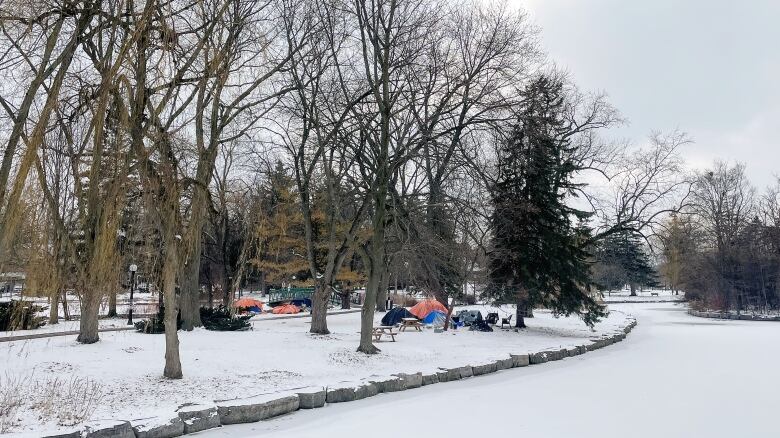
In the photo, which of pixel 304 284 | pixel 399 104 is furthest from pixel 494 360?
pixel 304 284

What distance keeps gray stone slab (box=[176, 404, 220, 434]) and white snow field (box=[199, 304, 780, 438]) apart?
13 centimetres

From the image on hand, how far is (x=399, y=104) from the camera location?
16.9 meters

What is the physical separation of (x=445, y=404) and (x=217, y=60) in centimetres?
615

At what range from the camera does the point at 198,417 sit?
679 centimetres

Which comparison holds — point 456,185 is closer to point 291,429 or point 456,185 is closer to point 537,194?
point 537,194

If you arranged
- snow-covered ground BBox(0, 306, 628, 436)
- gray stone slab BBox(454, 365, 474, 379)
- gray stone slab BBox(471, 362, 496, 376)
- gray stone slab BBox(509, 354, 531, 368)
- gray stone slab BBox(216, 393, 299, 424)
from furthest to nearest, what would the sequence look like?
1. gray stone slab BBox(509, 354, 531, 368)
2. gray stone slab BBox(471, 362, 496, 376)
3. gray stone slab BBox(454, 365, 474, 379)
4. snow-covered ground BBox(0, 306, 628, 436)
5. gray stone slab BBox(216, 393, 299, 424)

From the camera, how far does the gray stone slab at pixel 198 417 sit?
6663mm

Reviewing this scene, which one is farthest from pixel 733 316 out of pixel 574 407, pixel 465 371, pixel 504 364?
pixel 574 407

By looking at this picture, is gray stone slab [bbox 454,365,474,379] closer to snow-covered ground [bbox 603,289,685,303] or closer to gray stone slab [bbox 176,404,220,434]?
gray stone slab [bbox 176,404,220,434]

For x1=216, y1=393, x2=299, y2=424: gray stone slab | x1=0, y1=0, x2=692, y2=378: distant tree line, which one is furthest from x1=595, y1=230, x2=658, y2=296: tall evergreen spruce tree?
x1=216, y1=393, x2=299, y2=424: gray stone slab

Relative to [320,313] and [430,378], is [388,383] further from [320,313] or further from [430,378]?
[320,313]

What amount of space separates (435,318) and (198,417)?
15.8 metres

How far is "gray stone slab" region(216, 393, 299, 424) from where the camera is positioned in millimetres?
7184

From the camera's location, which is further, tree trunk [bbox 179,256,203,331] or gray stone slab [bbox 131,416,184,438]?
tree trunk [bbox 179,256,203,331]
